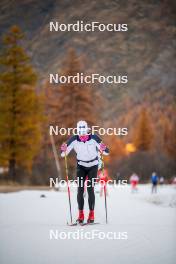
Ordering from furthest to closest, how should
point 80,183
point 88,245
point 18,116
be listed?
point 18,116 → point 80,183 → point 88,245

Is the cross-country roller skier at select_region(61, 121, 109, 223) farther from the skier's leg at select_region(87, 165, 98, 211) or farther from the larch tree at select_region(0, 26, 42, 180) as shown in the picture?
the larch tree at select_region(0, 26, 42, 180)

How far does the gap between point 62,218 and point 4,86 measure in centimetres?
1348

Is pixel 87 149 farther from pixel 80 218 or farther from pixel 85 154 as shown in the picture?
pixel 80 218

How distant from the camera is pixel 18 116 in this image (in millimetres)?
26078

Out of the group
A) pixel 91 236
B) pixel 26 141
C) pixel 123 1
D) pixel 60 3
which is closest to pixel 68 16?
pixel 60 3

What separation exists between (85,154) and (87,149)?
Result: 0.40ft

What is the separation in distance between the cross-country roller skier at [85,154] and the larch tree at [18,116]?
10.7 metres

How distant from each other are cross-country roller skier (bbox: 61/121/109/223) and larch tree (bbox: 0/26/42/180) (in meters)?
10.7

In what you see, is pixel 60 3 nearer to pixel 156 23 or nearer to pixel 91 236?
pixel 156 23

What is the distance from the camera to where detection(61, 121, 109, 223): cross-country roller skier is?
26.7 ft

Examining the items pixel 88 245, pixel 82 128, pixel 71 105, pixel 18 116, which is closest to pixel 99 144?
pixel 82 128

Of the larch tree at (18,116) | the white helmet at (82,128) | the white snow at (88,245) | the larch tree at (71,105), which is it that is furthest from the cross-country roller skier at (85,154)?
the larch tree at (71,105)

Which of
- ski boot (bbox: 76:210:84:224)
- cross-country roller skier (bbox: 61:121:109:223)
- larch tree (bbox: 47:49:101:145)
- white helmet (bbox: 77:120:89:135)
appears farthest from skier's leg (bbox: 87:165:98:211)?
larch tree (bbox: 47:49:101:145)

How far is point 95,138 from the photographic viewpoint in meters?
8.16
